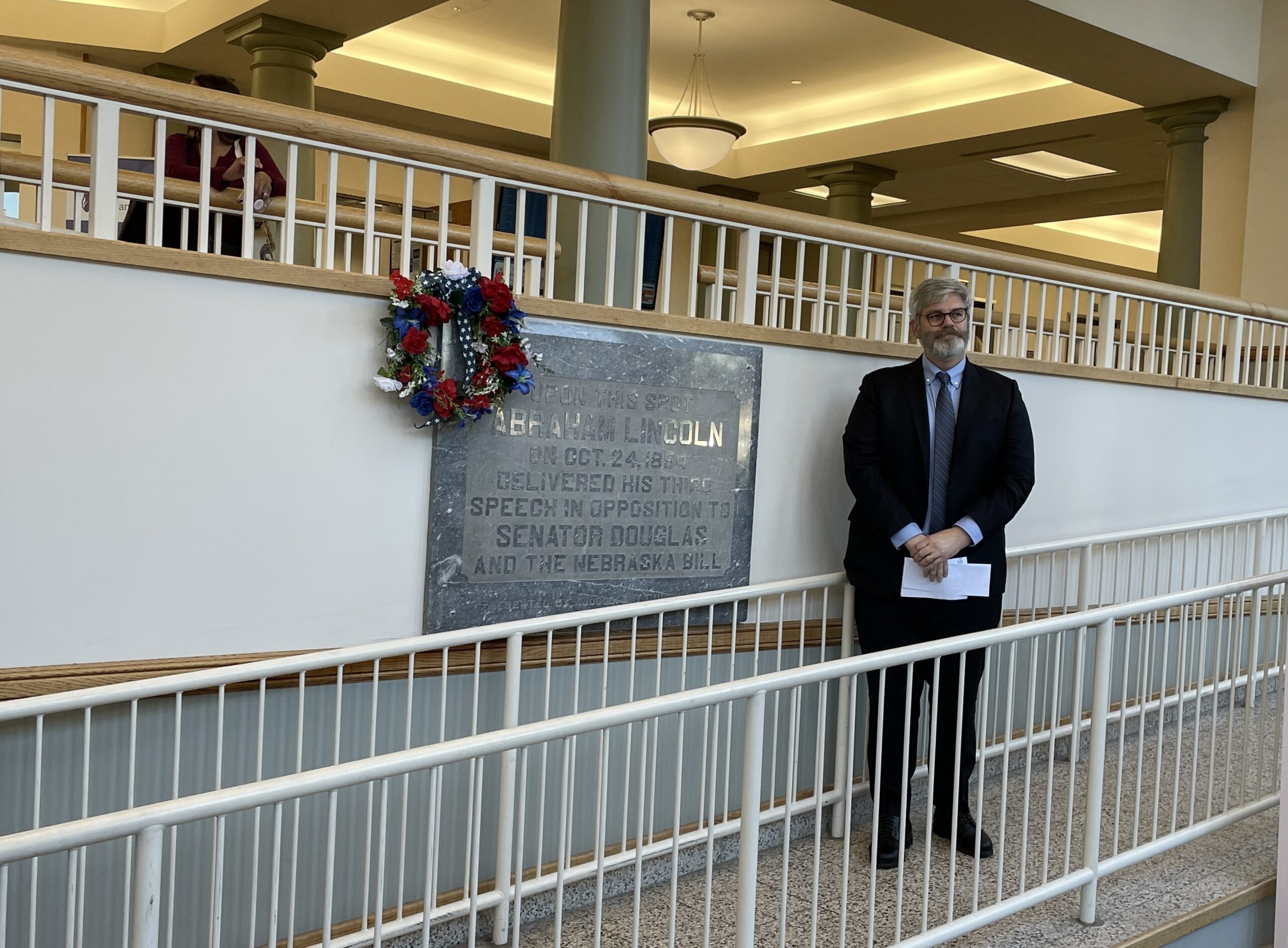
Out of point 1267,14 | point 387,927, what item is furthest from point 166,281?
point 1267,14

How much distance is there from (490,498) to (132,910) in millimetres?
1719

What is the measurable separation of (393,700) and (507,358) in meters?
0.84

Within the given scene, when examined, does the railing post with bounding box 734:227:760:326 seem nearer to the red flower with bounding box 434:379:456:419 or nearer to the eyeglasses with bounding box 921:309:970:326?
the eyeglasses with bounding box 921:309:970:326

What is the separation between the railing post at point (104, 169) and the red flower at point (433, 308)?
25.4 inches

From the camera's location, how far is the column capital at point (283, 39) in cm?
688

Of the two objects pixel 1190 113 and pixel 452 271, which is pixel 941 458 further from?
pixel 1190 113

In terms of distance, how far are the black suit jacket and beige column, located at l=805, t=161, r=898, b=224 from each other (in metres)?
7.48

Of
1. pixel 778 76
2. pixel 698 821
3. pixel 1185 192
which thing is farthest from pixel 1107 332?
pixel 778 76

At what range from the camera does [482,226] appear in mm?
3012

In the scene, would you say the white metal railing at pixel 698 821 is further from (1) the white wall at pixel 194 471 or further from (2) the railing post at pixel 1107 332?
(2) the railing post at pixel 1107 332

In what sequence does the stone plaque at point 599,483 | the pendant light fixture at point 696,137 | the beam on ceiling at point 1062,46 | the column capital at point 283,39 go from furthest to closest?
the pendant light fixture at point 696,137 < the column capital at point 283,39 < the beam on ceiling at point 1062,46 < the stone plaque at point 599,483

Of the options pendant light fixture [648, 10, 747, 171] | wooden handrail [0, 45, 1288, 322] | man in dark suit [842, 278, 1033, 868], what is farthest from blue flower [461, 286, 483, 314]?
pendant light fixture [648, 10, 747, 171]

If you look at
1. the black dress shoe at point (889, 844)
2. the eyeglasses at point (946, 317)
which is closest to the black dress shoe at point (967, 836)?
the black dress shoe at point (889, 844)

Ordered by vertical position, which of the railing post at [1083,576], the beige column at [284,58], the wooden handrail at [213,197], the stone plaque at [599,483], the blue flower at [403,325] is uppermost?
the beige column at [284,58]
